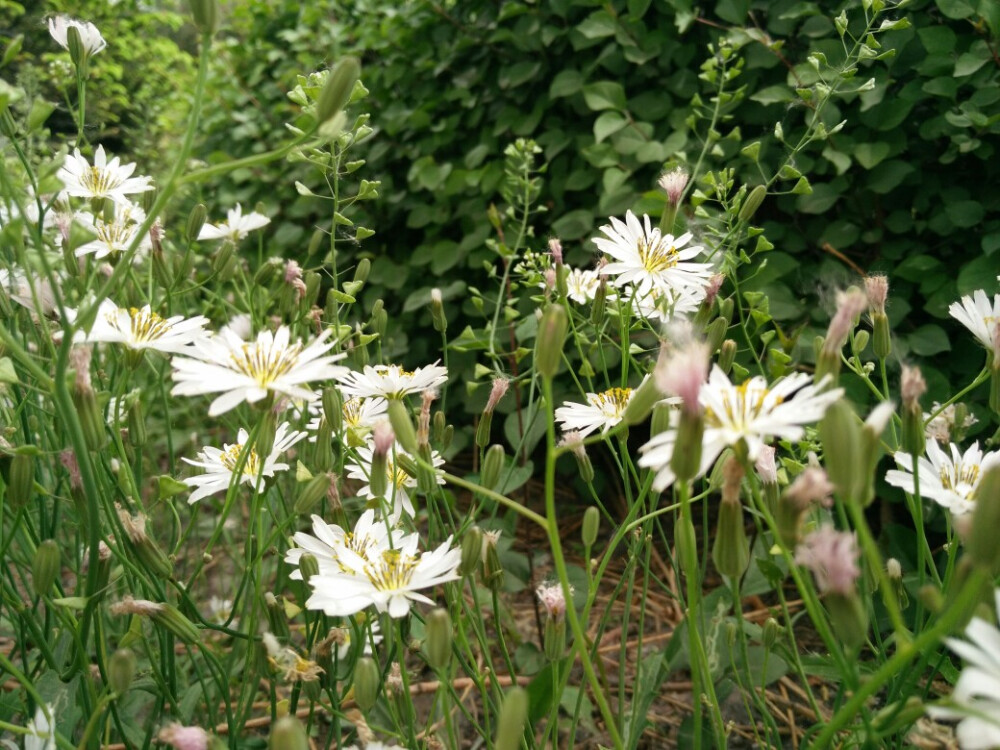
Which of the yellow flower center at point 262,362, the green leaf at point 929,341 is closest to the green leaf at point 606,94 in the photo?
the green leaf at point 929,341

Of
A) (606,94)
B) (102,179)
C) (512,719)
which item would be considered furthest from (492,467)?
(606,94)

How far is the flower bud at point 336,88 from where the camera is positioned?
1.44ft

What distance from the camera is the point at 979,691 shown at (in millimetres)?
280

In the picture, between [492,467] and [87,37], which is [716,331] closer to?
[492,467]

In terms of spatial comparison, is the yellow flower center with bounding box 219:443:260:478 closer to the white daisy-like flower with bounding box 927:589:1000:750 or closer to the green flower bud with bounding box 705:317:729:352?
the green flower bud with bounding box 705:317:729:352

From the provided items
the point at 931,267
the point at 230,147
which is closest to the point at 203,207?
the point at 931,267

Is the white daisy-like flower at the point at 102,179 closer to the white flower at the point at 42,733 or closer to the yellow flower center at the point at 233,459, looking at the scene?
the yellow flower center at the point at 233,459

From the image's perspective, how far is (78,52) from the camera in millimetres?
696

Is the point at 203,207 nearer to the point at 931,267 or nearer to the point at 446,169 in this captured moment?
the point at 446,169

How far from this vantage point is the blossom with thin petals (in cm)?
62

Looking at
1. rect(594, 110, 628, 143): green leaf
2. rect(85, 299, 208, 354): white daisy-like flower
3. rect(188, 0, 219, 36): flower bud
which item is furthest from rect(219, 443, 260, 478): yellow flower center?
rect(594, 110, 628, 143): green leaf

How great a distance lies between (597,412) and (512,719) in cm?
30

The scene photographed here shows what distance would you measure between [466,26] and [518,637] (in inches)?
43.9

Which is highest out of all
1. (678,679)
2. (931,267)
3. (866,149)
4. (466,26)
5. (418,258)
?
(466,26)
